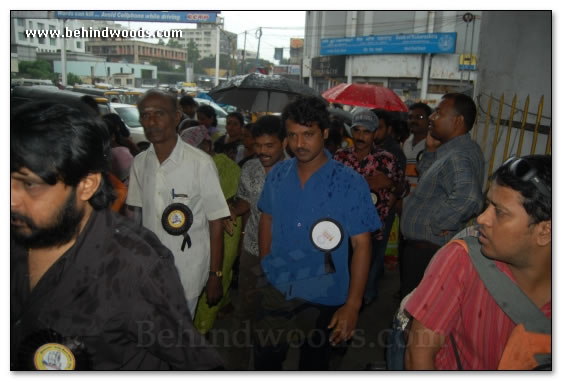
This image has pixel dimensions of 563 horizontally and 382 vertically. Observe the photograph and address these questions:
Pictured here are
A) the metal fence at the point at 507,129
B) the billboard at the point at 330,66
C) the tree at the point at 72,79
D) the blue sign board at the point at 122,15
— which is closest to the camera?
the blue sign board at the point at 122,15

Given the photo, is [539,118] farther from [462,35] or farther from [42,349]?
[462,35]

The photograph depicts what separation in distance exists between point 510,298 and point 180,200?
5.61 ft

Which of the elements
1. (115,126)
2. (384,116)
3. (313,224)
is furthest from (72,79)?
(313,224)

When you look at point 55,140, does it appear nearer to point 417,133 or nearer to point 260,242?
point 260,242

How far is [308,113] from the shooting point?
2113 mm

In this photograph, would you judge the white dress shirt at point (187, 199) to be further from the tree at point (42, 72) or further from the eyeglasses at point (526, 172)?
the tree at point (42, 72)

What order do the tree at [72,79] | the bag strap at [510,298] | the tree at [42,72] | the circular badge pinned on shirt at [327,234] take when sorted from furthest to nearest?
1. the tree at [72,79]
2. the tree at [42,72]
3. the circular badge pinned on shirt at [327,234]
4. the bag strap at [510,298]

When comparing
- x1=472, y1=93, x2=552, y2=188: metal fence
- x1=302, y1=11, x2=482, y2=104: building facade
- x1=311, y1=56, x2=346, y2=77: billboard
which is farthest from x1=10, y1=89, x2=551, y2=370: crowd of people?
x1=311, y1=56, x2=346, y2=77: billboard

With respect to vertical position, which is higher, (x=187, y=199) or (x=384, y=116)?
(x=384, y=116)

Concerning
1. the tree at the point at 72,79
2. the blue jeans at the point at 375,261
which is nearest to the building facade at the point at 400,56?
the tree at the point at 72,79

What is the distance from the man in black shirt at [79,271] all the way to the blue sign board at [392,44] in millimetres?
20050

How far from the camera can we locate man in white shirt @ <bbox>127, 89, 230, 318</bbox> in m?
2.32

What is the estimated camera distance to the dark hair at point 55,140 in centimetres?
110

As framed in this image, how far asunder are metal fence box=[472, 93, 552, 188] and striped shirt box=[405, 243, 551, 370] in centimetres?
275
